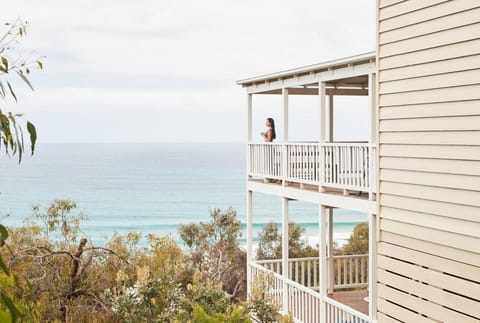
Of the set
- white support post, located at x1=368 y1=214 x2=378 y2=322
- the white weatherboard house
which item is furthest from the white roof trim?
the white weatherboard house

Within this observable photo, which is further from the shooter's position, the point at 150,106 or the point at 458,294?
the point at 150,106

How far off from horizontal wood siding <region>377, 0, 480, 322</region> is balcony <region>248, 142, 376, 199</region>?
127 inches

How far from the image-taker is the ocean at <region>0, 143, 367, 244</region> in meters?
66.4

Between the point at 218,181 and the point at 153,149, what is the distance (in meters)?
30.4

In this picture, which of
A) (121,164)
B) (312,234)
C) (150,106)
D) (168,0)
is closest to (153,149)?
(121,164)

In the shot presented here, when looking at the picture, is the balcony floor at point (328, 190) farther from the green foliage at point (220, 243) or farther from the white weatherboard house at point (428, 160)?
the green foliage at point (220, 243)

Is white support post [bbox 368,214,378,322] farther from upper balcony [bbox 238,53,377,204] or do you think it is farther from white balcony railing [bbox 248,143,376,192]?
white balcony railing [bbox 248,143,376,192]

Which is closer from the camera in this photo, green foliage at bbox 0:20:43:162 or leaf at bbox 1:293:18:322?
leaf at bbox 1:293:18:322

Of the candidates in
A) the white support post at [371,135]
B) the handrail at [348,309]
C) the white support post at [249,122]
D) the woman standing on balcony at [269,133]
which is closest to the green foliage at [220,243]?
the white support post at [249,122]

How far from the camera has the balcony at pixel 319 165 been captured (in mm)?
10797

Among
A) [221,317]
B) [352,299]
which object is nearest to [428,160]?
[221,317]

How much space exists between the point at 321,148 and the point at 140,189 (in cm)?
6874

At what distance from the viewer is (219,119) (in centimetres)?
8344

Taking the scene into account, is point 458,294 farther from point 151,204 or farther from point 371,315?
point 151,204
